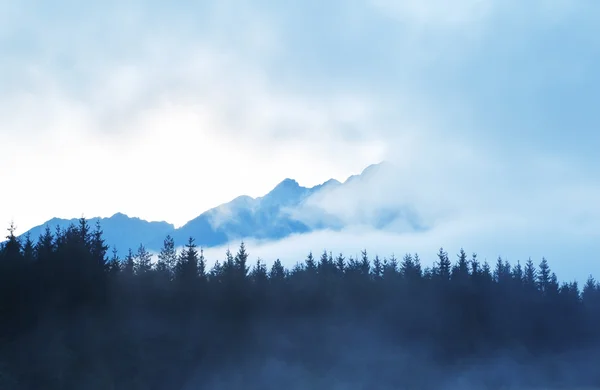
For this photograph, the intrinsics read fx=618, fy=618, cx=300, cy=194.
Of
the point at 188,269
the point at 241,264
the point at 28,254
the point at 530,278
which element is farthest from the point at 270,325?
the point at 530,278

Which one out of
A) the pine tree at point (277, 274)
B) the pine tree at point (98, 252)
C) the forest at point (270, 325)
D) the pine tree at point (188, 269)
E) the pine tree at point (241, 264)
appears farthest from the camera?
the pine tree at point (277, 274)

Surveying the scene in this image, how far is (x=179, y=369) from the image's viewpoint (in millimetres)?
43000

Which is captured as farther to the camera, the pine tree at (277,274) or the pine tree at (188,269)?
the pine tree at (277,274)

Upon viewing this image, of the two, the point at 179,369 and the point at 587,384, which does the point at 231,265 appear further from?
the point at 587,384

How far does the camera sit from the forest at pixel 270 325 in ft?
119

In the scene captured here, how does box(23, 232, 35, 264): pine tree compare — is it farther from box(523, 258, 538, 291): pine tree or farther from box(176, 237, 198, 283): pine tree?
box(523, 258, 538, 291): pine tree

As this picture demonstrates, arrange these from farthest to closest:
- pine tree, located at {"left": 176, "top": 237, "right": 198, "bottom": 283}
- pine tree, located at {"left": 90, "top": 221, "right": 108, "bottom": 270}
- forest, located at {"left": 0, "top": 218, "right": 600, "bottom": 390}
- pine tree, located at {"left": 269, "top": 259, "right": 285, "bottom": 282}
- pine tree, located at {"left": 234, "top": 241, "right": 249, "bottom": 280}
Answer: pine tree, located at {"left": 269, "top": 259, "right": 285, "bottom": 282}
pine tree, located at {"left": 234, "top": 241, "right": 249, "bottom": 280}
pine tree, located at {"left": 176, "top": 237, "right": 198, "bottom": 283}
pine tree, located at {"left": 90, "top": 221, "right": 108, "bottom": 270}
forest, located at {"left": 0, "top": 218, "right": 600, "bottom": 390}

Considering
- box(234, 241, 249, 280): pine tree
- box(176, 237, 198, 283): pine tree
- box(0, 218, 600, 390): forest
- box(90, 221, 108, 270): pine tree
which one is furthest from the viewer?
box(234, 241, 249, 280): pine tree

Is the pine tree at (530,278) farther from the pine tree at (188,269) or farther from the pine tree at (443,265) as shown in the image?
the pine tree at (188,269)

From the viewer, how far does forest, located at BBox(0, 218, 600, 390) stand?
36.2 metres

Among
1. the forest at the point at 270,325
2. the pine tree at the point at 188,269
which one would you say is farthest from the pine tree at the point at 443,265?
the pine tree at the point at 188,269

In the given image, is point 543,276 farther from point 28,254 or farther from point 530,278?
point 28,254

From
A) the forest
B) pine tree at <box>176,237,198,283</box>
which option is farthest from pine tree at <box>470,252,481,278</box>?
pine tree at <box>176,237,198,283</box>

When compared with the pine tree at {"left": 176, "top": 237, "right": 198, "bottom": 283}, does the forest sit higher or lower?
lower
